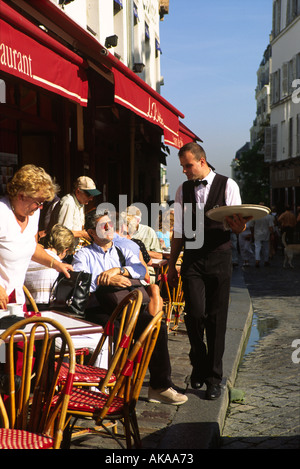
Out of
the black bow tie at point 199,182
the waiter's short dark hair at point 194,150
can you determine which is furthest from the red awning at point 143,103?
the black bow tie at point 199,182

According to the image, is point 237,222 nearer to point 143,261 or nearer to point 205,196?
point 205,196

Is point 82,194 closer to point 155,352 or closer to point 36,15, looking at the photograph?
point 36,15

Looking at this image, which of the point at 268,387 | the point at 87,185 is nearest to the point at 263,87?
the point at 87,185

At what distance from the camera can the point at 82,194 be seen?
8.59 meters

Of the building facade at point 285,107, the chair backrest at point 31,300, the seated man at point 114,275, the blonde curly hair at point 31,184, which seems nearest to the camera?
the blonde curly hair at point 31,184

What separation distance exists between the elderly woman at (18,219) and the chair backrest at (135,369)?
42.9 inches

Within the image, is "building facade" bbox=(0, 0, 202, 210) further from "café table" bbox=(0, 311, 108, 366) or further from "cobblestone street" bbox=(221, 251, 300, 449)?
"cobblestone street" bbox=(221, 251, 300, 449)

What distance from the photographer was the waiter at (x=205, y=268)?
17.9 feet

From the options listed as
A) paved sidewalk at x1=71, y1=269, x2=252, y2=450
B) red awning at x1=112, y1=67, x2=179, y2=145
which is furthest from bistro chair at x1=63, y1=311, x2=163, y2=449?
red awning at x1=112, y1=67, x2=179, y2=145

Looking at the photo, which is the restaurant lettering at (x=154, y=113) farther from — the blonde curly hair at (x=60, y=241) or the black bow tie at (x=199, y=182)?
the blonde curly hair at (x=60, y=241)

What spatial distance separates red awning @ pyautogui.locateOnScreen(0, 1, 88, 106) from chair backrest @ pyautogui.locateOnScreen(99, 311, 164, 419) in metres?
2.19

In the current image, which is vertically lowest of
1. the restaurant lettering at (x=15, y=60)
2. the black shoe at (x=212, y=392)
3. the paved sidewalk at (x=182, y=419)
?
the paved sidewalk at (x=182, y=419)

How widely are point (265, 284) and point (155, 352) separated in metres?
10.1
